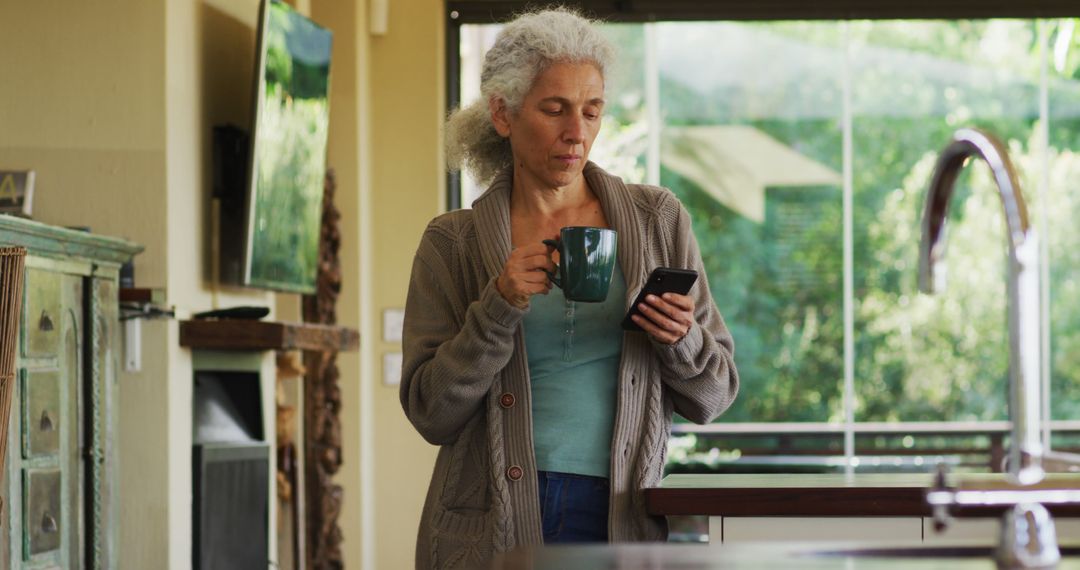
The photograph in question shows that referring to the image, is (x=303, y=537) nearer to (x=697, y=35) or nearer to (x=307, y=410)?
(x=307, y=410)

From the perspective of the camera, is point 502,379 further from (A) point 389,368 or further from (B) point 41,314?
(A) point 389,368

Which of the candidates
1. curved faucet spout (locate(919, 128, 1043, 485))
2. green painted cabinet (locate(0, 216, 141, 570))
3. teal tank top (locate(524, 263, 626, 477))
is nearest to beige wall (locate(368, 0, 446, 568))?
green painted cabinet (locate(0, 216, 141, 570))

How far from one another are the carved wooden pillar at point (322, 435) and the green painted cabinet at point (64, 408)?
2101 mm

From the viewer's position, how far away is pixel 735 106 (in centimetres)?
712

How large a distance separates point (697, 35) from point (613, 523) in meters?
5.28

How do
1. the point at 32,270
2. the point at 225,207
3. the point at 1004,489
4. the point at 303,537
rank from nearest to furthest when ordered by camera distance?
1. the point at 1004,489
2. the point at 32,270
3. the point at 225,207
4. the point at 303,537

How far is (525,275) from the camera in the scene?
78.0 inches

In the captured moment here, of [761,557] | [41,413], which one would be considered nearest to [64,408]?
[41,413]

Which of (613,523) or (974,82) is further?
(974,82)

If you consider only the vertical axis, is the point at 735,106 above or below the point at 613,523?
above

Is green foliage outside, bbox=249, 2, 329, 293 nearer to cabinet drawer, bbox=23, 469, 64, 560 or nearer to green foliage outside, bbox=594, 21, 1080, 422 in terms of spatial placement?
cabinet drawer, bbox=23, 469, 64, 560

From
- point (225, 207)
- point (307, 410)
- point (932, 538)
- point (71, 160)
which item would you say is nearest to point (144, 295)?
point (71, 160)

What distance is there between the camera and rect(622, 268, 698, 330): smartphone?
1948mm

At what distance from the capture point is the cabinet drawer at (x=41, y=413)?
3.26 metres
